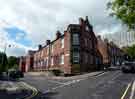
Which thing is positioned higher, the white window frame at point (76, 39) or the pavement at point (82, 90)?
the white window frame at point (76, 39)

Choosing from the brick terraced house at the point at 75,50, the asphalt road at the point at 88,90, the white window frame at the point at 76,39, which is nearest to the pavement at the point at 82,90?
the asphalt road at the point at 88,90

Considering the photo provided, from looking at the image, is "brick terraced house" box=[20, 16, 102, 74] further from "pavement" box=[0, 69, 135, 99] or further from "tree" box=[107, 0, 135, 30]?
"tree" box=[107, 0, 135, 30]

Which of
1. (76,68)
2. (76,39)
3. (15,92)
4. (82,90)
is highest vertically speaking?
(76,39)

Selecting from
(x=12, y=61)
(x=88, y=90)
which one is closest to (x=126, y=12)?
(x=88, y=90)

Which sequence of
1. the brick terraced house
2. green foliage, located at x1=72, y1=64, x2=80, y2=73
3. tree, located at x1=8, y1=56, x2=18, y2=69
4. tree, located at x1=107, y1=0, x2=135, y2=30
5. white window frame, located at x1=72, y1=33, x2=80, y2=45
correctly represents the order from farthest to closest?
tree, located at x1=8, y1=56, x2=18, y2=69 → white window frame, located at x1=72, y1=33, x2=80, y2=45 → the brick terraced house → green foliage, located at x1=72, y1=64, x2=80, y2=73 → tree, located at x1=107, y1=0, x2=135, y2=30

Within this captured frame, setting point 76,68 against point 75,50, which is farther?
point 75,50

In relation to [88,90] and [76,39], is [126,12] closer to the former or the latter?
[88,90]

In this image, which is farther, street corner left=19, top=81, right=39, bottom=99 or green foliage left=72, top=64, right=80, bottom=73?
green foliage left=72, top=64, right=80, bottom=73

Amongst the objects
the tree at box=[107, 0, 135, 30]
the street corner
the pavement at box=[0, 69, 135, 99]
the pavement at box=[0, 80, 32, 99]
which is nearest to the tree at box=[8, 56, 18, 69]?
the pavement at box=[0, 69, 135, 99]

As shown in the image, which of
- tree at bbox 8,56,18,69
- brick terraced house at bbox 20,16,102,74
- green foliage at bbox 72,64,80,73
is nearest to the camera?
green foliage at bbox 72,64,80,73

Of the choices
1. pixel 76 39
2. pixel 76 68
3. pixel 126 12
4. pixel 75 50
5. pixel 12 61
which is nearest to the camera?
pixel 126 12

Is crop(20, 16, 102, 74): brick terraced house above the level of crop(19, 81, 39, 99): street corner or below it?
above

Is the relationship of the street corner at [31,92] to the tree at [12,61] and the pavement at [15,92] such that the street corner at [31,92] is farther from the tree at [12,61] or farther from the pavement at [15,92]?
the tree at [12,61]

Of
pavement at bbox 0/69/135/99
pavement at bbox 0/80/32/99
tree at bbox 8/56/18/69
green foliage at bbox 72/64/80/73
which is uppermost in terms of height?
tree at bbox 8/56/18/69
